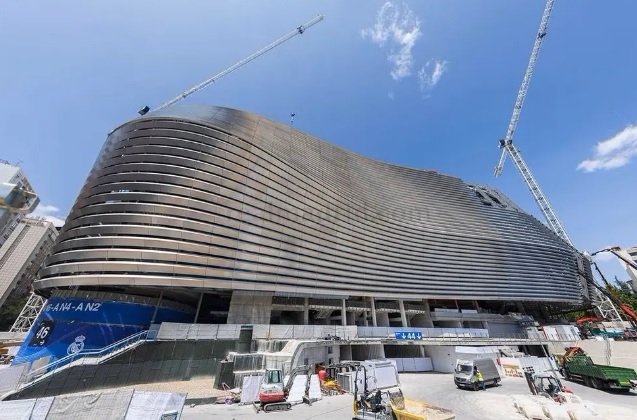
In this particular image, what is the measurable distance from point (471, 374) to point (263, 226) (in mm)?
32996

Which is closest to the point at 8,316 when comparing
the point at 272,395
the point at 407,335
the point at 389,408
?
the point at 272,395

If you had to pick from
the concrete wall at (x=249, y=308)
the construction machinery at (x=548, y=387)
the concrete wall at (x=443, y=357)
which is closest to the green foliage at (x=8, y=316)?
the concrete wall at (x=249, y=308)

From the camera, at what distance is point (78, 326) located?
31812 mm

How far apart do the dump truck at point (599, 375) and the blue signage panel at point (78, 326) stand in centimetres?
4769

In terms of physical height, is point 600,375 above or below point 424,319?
below

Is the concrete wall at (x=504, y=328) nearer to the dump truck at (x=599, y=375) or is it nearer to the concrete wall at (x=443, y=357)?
the concrete wall at (x=443, y=357)

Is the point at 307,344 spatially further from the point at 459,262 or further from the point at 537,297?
the point at 537,297

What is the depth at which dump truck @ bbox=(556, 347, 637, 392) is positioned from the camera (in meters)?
21.0

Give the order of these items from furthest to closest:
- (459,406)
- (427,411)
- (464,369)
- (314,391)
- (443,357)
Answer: (443,357), (464,369), (314,391), (459,406), (427,411)

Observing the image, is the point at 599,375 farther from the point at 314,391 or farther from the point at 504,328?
the point at 504,328

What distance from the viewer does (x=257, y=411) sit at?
16.3 metres

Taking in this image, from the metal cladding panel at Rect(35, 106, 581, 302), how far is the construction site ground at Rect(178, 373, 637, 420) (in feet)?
61.9

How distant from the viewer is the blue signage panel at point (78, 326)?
30422mm

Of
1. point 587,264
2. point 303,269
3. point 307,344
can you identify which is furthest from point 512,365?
point 587,264
